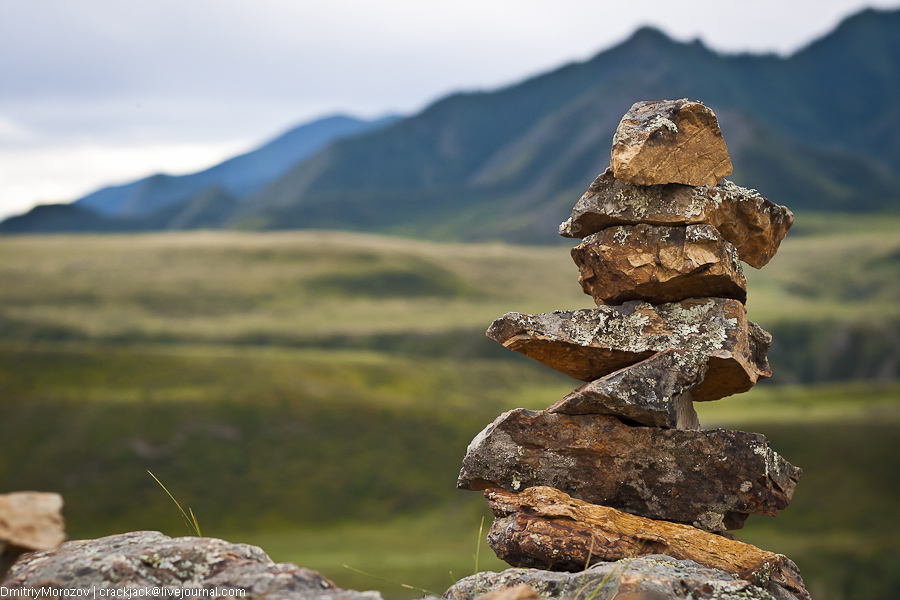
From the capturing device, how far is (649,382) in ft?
45.0

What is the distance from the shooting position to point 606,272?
51.2 feet

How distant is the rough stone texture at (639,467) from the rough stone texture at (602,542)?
0.77 metres

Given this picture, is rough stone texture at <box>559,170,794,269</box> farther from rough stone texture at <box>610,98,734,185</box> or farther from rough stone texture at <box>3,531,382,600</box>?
rough stone texture at <box>3,531,382,600</box>

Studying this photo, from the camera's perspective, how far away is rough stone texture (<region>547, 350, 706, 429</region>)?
1355 centimetres

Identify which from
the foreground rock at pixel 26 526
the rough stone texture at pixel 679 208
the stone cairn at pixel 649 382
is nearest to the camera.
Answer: the foreground rock at pixel 26 526

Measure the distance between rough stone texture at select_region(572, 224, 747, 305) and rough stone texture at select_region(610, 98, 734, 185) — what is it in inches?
40.3

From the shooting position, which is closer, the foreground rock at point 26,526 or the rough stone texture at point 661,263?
the foreground rock at point 26,526

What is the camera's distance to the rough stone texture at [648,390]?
13.5 metres

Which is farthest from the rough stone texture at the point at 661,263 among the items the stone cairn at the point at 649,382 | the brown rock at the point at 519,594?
the brown rock at the point at 519,594

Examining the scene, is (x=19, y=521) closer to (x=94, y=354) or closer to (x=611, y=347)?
(x=611, y=347)

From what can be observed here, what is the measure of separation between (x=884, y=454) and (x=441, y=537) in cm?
5944

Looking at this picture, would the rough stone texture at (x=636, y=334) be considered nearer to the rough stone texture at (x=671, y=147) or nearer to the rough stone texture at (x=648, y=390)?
the rough stone texture at (x=648, y=390)

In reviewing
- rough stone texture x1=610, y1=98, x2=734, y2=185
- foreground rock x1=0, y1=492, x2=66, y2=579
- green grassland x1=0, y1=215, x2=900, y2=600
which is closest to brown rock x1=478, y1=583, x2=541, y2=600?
foreground rock x1=0, y1=492, x2=66, y2=579

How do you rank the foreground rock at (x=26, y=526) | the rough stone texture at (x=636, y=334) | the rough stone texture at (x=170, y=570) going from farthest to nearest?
the rough stone texture at (x=636, y=334) → the foreground rock at (x=26, y=526) → the rough stone texture at (x=170, y=570)
